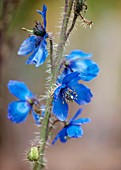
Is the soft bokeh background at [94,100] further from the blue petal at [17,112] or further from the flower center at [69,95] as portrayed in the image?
the flower center at [69,95]

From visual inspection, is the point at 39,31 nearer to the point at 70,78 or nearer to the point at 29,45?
the point at 29,45

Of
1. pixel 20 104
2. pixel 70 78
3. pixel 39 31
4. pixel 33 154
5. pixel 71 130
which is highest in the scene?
pixel 39 31

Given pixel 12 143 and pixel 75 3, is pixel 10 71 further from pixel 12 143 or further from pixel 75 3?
pixel 75 3

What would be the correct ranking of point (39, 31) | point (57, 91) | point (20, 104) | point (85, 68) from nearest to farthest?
1. point (57, 91)
2. point (39, 31)
3. point (85, 68)
4. point (20, 104)

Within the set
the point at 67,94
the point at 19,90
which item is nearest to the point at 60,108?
the point at 67,94

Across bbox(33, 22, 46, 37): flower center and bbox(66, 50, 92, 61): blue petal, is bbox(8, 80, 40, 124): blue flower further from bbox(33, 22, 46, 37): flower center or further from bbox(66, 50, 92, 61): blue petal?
bbox(33, 22, 46, 37): flower center

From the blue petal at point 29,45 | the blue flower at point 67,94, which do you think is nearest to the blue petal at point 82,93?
the blue flower at point 67,94
